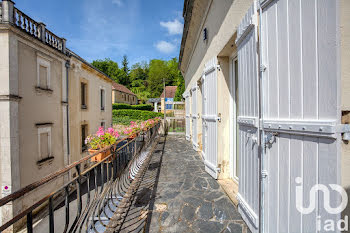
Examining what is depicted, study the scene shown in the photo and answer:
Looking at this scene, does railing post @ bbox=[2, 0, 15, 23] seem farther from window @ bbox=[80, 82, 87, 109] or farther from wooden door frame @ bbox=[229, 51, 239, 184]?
wooden door frame @ bbox=[229, 51, 239, 184]

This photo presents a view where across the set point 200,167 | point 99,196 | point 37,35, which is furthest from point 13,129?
point 200,167

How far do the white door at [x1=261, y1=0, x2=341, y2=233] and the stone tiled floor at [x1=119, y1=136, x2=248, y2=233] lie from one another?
718mm

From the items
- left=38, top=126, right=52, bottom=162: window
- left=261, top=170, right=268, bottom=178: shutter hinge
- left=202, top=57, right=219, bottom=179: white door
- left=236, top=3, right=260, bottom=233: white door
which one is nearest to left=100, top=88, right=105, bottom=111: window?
left=38, top=126, right=52, bottom=162: window

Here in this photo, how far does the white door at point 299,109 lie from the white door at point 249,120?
0.18m

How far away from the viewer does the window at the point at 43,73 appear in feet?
26.2

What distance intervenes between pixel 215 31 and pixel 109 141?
196 inches

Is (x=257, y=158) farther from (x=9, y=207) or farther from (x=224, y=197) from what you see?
(x=9, y=207)

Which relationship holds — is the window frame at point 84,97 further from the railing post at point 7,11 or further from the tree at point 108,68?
the tree at point 108,68

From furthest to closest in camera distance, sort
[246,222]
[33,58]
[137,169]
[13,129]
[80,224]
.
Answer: [33,58] → [13,129] → [137,169] → [246,222] → [80,224]

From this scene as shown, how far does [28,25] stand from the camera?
24.2 feet

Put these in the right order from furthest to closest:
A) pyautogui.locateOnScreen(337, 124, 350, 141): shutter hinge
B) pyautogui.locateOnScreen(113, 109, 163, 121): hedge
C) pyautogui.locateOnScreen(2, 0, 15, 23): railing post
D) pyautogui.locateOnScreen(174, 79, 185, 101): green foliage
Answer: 1. pyautogui.locateOnScreen(113, 109, 163, 121): hedge
2. pyautogui.locateOnScreen(174, 79, 185, 101): green foliage
3. pyautogui.locateOnScreen(2, 0, 15, 23): railing post
4. pyautogui.locateOnScreen(337, 124, 350, 141): shutter hinge

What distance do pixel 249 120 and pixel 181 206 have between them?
63.0 inches

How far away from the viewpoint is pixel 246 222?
6.54 ft

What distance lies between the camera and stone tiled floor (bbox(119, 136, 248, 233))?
2.01 meters
